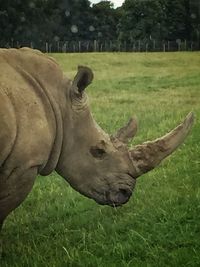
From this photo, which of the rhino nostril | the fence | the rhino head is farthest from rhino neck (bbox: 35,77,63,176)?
the fence

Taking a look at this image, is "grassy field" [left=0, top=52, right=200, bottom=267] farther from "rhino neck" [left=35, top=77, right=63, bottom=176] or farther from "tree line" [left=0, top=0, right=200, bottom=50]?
"tree line" [left=0, top=0, right=200, bottom=50]

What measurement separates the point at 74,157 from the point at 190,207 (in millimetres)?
1347

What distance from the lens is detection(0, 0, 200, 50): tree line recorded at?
60.8 feet

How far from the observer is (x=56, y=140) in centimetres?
435

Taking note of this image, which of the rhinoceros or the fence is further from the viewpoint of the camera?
the fence

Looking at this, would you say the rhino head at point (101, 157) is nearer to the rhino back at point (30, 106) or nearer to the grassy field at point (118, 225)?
the rhino back at point (30, 106)

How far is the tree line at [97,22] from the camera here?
18547mm

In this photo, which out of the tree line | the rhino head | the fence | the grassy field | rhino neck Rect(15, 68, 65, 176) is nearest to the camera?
rhino neck Rect(15, 68, 65, 176)

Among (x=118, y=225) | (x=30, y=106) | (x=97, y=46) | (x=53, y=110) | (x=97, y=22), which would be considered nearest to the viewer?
(x=30, y=106)

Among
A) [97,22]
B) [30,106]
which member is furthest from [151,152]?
[97,22]

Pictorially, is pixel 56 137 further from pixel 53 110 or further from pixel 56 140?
pixel 53 110

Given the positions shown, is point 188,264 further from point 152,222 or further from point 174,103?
point 174,103

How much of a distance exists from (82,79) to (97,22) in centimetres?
2477

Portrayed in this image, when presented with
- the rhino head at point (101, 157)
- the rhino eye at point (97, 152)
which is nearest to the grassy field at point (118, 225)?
the rhino head at point (101, 157)
